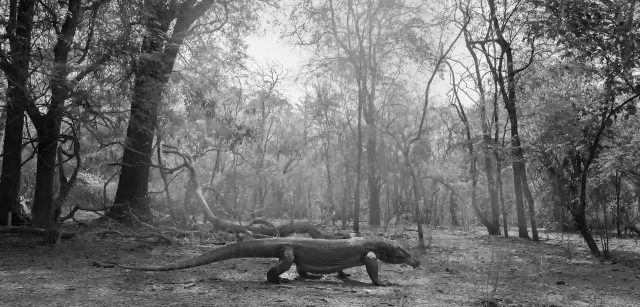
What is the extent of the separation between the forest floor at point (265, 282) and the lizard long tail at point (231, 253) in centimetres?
23

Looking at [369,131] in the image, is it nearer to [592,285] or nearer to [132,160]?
[132,160]

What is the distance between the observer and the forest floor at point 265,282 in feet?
19.2

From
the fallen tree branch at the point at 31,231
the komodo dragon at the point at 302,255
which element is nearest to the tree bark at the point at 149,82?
the fallen tree branch at the point at 31,231

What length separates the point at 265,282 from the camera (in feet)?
22.7

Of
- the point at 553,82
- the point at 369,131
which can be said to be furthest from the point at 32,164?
the point at 553,82

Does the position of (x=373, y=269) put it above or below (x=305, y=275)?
above

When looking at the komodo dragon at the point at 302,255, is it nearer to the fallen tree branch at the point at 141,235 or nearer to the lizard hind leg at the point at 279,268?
the lizard hind leg at the point at 279,268

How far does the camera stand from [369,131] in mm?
23500

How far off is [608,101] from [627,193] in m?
16.8

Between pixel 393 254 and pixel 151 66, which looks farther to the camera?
pixel 151 66

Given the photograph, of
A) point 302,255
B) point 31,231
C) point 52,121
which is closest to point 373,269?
point 302,255

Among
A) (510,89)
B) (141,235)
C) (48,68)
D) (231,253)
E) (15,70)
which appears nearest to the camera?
(231,253)

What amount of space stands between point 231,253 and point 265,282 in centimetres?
61

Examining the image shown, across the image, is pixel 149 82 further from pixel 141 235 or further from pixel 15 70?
pixel 141 235
